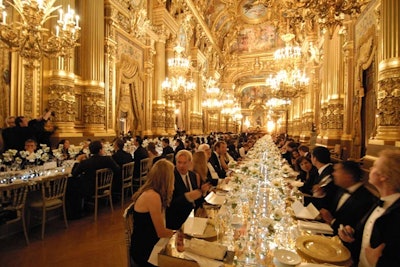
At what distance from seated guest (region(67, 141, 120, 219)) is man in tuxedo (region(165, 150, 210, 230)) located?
225 centimetres

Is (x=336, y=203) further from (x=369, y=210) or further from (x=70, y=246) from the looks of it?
(x=70, y=246)

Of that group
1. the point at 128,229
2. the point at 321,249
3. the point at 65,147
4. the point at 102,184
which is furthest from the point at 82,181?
the point at 321,249

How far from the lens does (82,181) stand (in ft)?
15.9

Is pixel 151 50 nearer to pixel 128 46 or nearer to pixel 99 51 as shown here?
pixel 128 46

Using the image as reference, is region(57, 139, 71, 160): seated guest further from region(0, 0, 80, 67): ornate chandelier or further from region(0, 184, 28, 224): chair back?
region(0, 184, 28, 224): chair back

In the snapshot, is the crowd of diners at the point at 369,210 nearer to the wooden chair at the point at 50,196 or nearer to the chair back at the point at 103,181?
the chair back at the point at 103,181

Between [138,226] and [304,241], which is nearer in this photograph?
[304,241]

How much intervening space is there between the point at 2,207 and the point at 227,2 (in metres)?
22.3

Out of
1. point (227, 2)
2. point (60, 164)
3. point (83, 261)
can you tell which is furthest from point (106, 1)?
point (227, 2)

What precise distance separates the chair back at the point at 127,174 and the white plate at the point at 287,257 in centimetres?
453

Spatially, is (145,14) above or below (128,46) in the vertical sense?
above

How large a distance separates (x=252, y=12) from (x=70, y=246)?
26.6m

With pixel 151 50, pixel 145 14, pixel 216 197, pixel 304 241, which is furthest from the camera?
pixel 151 50

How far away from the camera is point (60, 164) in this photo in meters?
5.32
